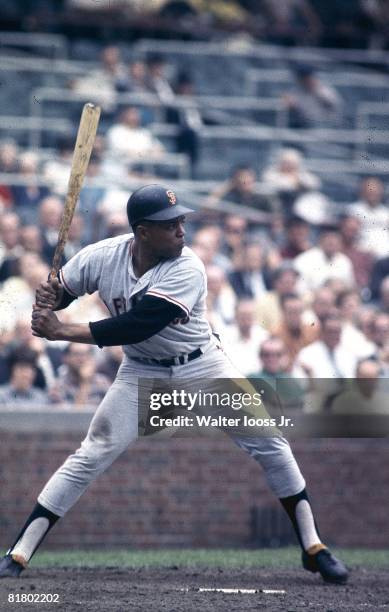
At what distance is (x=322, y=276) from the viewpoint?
9.21 meters

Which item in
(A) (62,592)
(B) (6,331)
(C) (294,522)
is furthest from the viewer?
(B) (6,331)

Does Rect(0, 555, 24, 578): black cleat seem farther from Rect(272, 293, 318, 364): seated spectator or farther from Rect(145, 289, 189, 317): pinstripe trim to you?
Rect(272, 293, 318, 364): seated spectator

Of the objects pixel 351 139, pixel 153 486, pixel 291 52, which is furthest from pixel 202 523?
pixel 291 52

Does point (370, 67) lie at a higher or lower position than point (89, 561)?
higher

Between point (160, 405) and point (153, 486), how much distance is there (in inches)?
93.5

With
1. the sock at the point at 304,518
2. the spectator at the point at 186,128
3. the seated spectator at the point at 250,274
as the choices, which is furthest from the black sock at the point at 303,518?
the spectator at the point at 186,128

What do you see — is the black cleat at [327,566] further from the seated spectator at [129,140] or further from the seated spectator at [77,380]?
the seated spectator at [129,140]

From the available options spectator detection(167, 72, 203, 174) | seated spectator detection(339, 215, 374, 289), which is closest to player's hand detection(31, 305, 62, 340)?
seated spectator detection(339, 215, 374, 289)

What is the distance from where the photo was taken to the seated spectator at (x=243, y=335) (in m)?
8.15

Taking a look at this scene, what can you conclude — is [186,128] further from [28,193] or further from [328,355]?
[328,355]

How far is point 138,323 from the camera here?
16.3 ft

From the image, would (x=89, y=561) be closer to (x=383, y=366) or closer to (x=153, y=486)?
(x=153, y=486)

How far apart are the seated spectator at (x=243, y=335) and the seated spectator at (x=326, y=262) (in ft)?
3.42

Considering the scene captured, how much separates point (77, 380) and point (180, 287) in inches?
115
